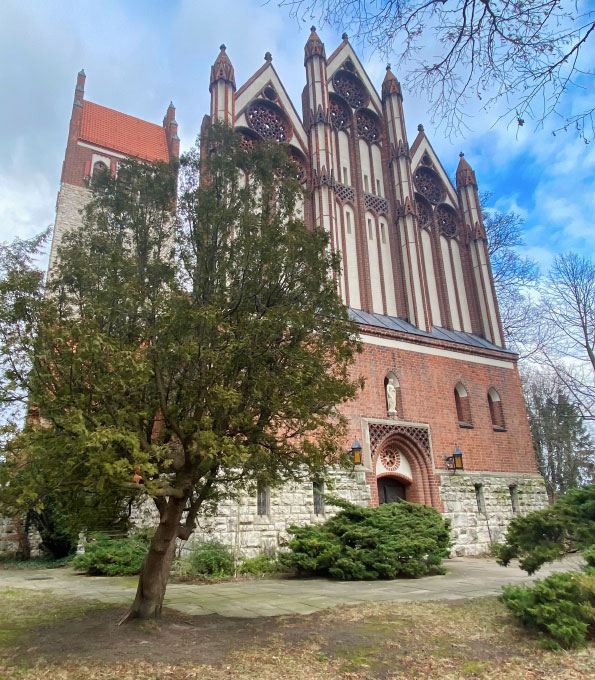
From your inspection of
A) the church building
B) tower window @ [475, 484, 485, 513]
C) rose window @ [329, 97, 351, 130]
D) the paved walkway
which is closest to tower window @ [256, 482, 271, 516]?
the church building

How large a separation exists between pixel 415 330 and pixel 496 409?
168 inches

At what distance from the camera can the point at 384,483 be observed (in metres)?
14.8

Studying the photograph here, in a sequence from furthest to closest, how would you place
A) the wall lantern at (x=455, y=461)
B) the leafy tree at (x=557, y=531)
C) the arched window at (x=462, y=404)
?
the arched window at (x=462, y=404)
the wall lantern at (x=455, y=461)
the leafy tree at (x=557, y=531)

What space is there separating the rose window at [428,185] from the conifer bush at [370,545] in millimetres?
13036

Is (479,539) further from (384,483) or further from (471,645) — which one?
(471,645)

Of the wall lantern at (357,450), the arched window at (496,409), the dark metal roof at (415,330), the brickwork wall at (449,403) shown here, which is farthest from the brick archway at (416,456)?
the arched window at (496,409)

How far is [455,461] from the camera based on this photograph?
591 inches

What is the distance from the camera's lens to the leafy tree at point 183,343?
4629 mm

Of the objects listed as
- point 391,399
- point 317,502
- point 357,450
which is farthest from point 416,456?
point 317,502

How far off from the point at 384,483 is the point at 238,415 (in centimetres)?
1063

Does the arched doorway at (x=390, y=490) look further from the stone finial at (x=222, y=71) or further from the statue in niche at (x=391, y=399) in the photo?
the stone finial at (x=222, y=71)

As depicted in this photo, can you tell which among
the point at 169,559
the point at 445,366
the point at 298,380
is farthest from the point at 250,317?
the point at 445,366

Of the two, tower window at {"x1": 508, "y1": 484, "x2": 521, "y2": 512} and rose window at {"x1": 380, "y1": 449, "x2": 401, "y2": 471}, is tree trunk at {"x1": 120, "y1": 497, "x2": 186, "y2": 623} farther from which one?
tower window at {"x1": 508, "y1": 484, "x2": 521, "y2": 512}

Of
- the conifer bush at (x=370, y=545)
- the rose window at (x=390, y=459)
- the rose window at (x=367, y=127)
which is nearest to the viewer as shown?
the conifer bush at (x=370, y=545)
